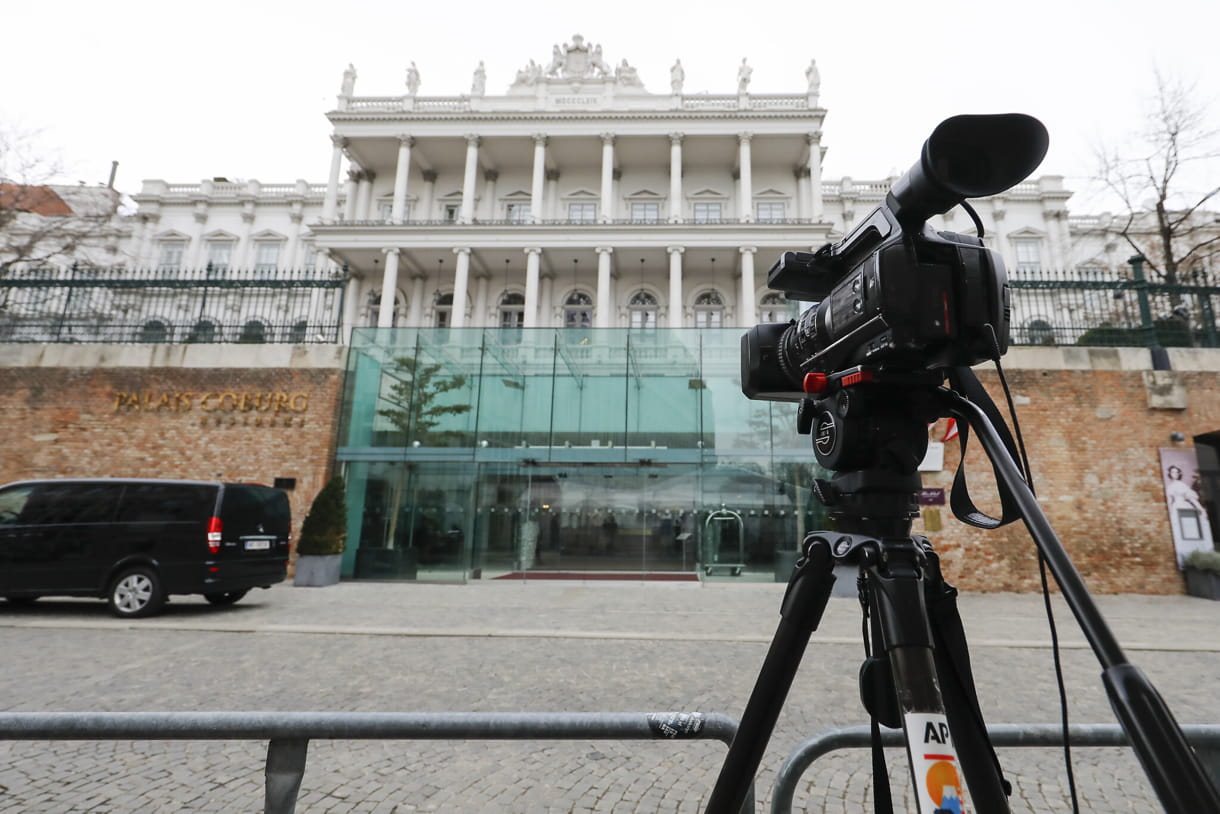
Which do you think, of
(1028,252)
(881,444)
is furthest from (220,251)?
(1028,252)

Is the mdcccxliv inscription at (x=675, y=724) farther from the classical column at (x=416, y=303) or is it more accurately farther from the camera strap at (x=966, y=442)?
the classical column at (x=416, y=303)

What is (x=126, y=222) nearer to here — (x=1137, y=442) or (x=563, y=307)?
(x=563, y=307)

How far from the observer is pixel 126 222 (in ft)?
119

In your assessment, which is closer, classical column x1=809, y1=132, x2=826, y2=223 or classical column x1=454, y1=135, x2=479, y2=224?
classical column x1=809, y1=132, x2=826, y2=223

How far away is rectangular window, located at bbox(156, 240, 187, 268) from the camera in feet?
122

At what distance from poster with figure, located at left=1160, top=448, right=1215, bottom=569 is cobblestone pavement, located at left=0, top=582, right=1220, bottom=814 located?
2.08 metres

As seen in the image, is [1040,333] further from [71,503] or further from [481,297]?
[481,297]

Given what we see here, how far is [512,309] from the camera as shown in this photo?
96.2 ft

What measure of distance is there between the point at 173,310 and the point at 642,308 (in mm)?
19694

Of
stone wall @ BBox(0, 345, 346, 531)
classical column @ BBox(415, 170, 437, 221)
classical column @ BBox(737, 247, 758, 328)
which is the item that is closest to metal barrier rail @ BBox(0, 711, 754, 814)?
stone wall @ BBox(0, 345, 346, 531)

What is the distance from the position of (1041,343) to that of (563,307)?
2081 centimetres

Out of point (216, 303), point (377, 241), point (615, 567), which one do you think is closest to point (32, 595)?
point (216, 303)

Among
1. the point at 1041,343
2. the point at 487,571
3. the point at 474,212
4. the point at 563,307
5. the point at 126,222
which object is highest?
the point at 126,222

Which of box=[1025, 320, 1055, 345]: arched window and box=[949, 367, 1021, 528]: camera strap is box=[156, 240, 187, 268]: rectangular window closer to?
box=[1025, 320, 1055, 345]: arched window
